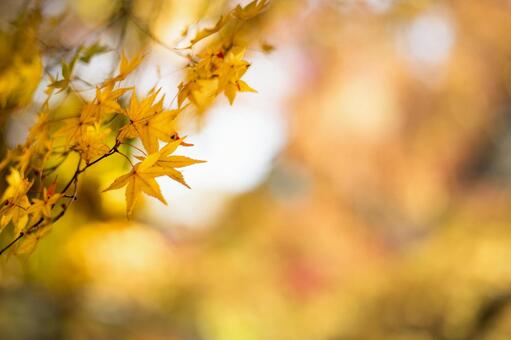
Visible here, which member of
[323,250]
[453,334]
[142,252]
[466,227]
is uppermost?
[323,250]

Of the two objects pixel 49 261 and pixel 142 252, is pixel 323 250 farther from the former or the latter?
pixel 49 261

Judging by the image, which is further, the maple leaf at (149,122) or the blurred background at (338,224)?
the blurred background at (338,224)

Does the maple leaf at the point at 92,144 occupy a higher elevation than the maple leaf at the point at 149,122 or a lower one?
lower

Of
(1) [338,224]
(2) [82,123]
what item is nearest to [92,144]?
(2) [82,123]

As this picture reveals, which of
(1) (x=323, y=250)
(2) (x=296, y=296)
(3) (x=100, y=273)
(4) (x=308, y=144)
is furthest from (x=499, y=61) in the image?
(3) (x=100, y=273)

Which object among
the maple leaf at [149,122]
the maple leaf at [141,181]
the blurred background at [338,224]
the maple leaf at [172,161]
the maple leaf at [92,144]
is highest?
the blurred background at [338,224]
